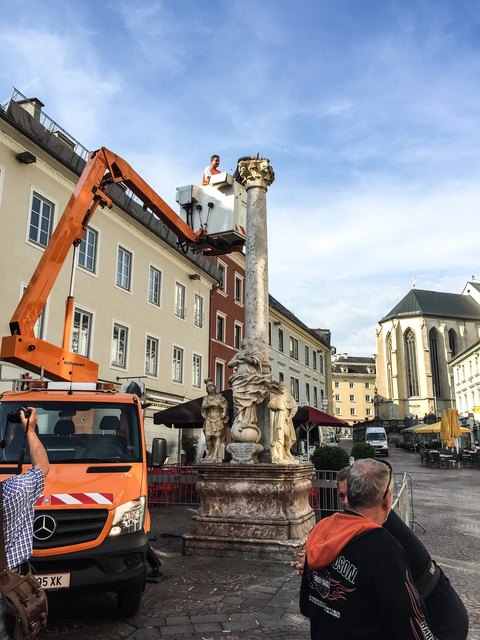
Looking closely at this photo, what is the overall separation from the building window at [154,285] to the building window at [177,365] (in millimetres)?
2642

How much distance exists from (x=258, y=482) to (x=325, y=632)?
5.77 m

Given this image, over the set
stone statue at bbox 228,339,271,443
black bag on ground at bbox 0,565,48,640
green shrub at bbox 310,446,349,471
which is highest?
stone statue at bbox 228,339,271,443

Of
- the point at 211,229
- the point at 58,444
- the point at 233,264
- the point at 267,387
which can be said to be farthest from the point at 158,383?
the point at 58,444

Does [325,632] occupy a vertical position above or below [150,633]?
above

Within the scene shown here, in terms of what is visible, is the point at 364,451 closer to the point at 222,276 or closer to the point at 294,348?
the point at 222,276

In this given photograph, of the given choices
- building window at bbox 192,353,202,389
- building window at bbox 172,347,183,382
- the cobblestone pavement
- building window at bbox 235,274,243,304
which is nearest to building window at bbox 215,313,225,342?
building window at bbox 235,274,243,304

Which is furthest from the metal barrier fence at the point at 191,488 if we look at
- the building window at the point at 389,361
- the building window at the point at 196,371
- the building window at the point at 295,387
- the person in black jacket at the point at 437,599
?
the building window at the point at 389,361

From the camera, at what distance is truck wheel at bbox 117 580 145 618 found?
16.3 ft

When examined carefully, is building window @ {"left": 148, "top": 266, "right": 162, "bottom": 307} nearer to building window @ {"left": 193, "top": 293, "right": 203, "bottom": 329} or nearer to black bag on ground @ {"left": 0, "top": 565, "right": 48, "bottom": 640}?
building window @ {"left": 193, "top": 293, "right": 203, "bottom": 329}

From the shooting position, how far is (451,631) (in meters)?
2.13

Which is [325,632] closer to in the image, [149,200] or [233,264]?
[149,200]

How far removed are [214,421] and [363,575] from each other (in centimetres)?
686

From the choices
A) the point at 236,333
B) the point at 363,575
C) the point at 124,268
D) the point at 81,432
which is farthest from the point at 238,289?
the point at 363,575

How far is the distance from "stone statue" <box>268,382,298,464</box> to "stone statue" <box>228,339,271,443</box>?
0.69 ft
